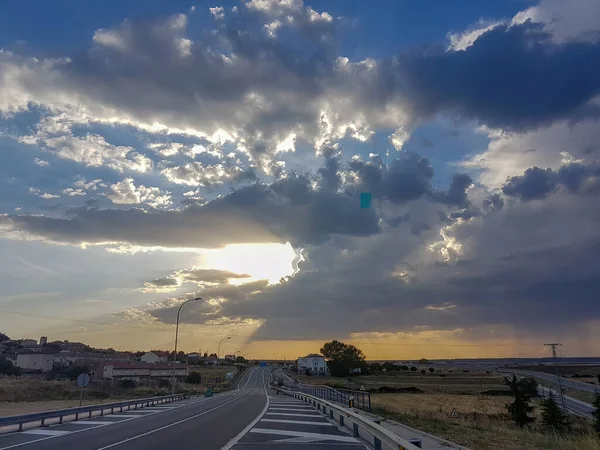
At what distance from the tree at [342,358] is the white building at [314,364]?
343 centimetres

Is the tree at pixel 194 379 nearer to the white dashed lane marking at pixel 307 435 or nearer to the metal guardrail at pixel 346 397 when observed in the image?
the metal guardrail at pixel 346 397

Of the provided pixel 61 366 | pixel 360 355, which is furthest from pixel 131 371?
pixel 360 355

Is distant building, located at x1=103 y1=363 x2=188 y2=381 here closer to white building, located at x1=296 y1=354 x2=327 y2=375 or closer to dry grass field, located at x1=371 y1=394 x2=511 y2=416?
white building, located at x1=296 y1=354 x2=327 y2=375

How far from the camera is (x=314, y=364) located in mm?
183125

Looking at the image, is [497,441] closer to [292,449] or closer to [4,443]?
[292,449]

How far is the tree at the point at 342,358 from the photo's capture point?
16132 cm

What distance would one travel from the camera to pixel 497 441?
16109 millimetres

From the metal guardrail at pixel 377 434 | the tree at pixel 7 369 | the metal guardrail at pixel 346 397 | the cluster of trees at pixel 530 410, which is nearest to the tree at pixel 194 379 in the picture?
the tree at pixel 7 369

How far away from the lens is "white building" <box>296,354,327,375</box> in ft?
589

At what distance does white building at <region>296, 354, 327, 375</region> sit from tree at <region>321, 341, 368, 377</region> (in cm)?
343

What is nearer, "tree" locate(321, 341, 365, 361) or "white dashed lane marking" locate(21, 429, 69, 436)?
"white dashed lane marking" locate(21, 429, 69, 436)

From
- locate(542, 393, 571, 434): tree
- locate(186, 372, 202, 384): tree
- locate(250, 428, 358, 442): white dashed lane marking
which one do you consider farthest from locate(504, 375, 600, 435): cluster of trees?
locate(186, 372, 202, 384): tree

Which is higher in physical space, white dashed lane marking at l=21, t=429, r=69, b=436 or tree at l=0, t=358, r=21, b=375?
tree at l=0, t=358, r=21, b=375

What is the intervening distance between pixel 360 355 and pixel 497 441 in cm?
16887
